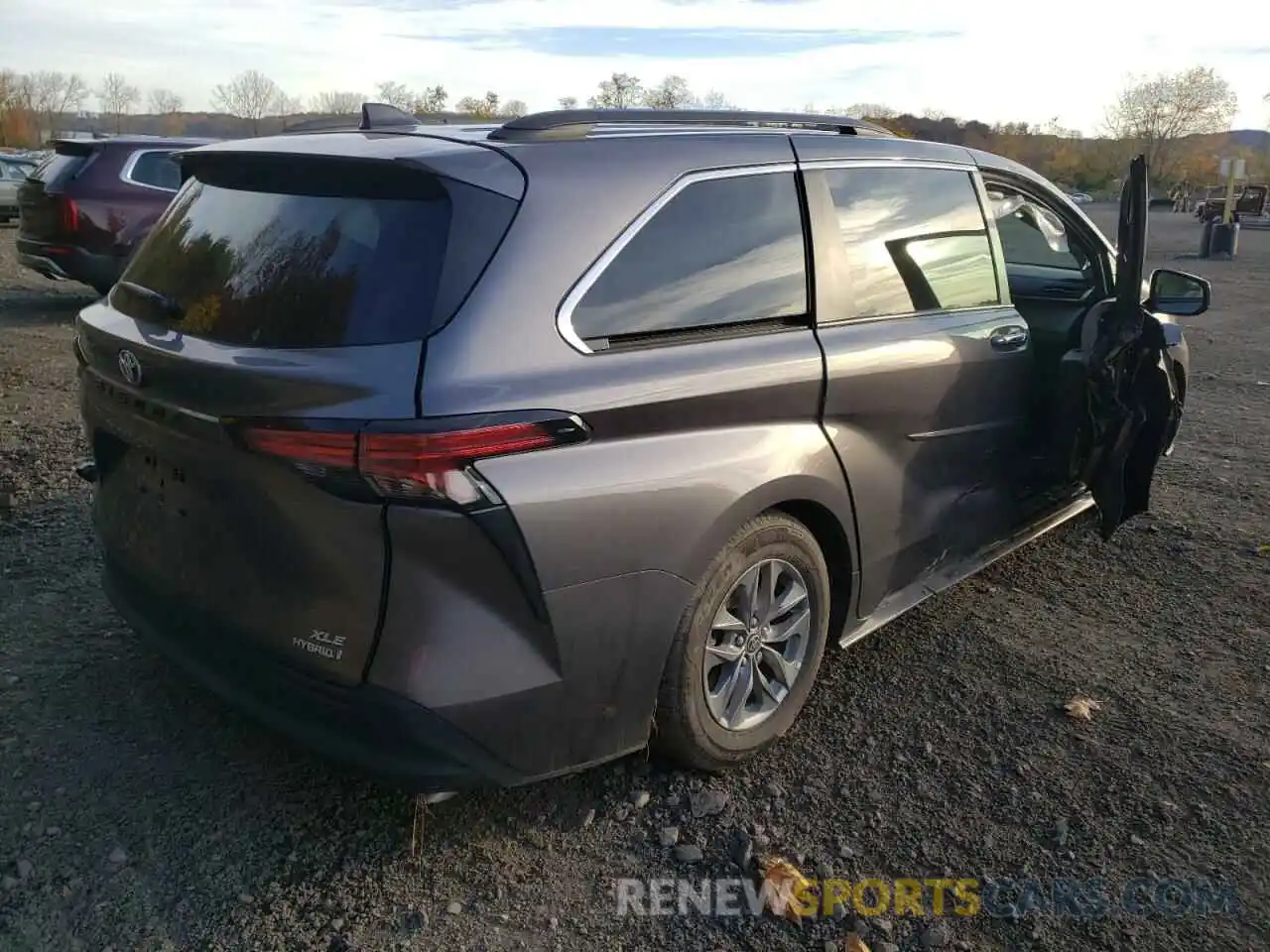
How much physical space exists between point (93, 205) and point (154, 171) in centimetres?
72

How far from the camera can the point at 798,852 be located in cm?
288

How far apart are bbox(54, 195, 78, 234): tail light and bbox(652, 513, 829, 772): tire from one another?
9.61 meters

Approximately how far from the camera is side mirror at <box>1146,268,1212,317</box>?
15.6 ft

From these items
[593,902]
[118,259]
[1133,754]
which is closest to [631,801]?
[593,902]

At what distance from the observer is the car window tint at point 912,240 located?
351cm

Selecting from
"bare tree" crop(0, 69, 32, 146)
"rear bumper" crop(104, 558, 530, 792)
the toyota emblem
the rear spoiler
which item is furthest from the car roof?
"bare tree" crop(0, 69, 32, 146)

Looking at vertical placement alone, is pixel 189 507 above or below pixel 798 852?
above

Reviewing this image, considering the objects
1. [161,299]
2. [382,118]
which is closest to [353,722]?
[161,299]

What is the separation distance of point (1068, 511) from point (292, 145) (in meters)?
3.68

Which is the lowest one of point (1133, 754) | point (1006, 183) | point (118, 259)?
point (1133, 754)

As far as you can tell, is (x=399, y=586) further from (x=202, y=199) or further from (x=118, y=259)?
(x=118, y=259)

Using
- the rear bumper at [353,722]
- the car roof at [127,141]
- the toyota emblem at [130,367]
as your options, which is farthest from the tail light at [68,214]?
the rear bumper at [353,722]

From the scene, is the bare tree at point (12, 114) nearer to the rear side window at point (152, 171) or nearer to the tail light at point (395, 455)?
the rear side window at point (152, 171)

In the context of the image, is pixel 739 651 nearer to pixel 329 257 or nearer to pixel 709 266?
pixel 709 266
